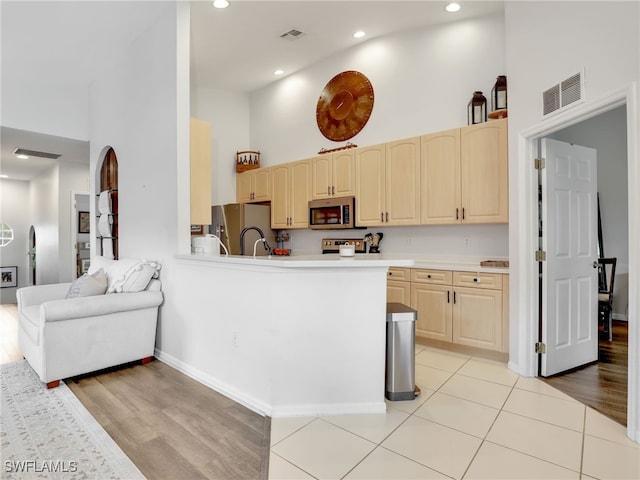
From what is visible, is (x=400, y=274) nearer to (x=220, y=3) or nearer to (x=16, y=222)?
(x=220, y=3)

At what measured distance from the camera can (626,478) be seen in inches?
67.7

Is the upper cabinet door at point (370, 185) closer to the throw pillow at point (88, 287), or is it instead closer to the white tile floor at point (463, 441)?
the white tile floor at point (463, 441)

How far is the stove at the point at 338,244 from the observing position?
4.75 metres

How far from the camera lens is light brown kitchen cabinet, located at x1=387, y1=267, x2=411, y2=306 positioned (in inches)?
153

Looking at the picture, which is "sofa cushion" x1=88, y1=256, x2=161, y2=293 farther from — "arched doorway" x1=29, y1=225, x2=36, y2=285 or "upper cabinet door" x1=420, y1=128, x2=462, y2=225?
"arched doorway" x1=29, y1=225, x2=36, y2=285

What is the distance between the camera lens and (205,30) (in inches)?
163

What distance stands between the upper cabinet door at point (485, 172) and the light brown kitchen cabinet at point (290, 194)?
210cm

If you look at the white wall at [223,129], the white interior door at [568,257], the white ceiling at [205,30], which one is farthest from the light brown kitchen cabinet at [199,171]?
the white interior door at [568,257]

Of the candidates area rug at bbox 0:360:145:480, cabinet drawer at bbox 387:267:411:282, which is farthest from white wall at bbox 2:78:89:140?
cabinet drawer at bbox 387:267:411:282

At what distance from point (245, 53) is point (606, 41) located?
392cm

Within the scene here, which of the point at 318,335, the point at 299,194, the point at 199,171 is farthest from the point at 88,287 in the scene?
the point at 299,194

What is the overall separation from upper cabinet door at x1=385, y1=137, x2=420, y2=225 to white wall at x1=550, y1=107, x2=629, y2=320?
2.34 metres

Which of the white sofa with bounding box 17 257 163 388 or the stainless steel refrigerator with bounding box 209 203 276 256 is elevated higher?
the stainless steel refrigerator with bounding box 209 203 276 256

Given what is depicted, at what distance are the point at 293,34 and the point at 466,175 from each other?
263cm
